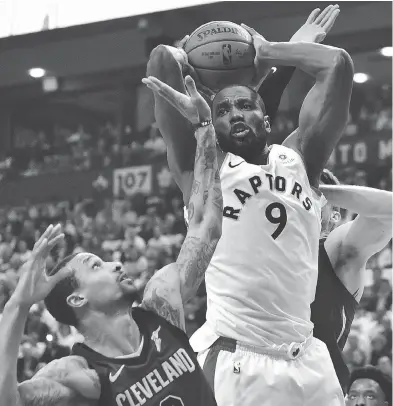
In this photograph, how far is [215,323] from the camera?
412 cm

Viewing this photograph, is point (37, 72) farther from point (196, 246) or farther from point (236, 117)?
point (196, 246)

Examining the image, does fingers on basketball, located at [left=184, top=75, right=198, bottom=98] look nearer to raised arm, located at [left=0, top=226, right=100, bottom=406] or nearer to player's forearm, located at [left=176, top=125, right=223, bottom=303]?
player's forearm, located at [left=176, top=125, right=223, bottom=303]

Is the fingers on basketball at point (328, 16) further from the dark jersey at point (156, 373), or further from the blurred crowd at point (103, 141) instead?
the blurred crowd at point (103, 141)

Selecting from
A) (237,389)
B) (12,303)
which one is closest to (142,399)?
(12,303)

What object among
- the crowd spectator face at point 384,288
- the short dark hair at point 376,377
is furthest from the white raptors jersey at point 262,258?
the crowd spectator face at point 384,288

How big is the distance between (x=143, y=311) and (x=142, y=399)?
392 millimetres

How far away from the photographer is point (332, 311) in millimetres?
4578

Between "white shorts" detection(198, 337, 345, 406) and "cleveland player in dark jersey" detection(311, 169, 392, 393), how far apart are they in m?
0.42

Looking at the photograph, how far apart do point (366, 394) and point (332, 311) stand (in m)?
1.21

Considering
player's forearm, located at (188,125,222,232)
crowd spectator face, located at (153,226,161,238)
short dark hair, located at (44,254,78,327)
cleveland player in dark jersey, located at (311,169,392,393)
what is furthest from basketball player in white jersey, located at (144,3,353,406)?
crowd spectator face, located at (153,226,161,238)

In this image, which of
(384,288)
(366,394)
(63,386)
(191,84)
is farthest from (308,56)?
(384,288)

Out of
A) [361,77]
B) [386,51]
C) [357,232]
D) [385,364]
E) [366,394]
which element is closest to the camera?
[357,232]

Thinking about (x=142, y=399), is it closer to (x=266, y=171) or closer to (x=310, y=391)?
(x=310, y=391)

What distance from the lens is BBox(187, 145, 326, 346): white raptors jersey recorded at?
401 centimetres
